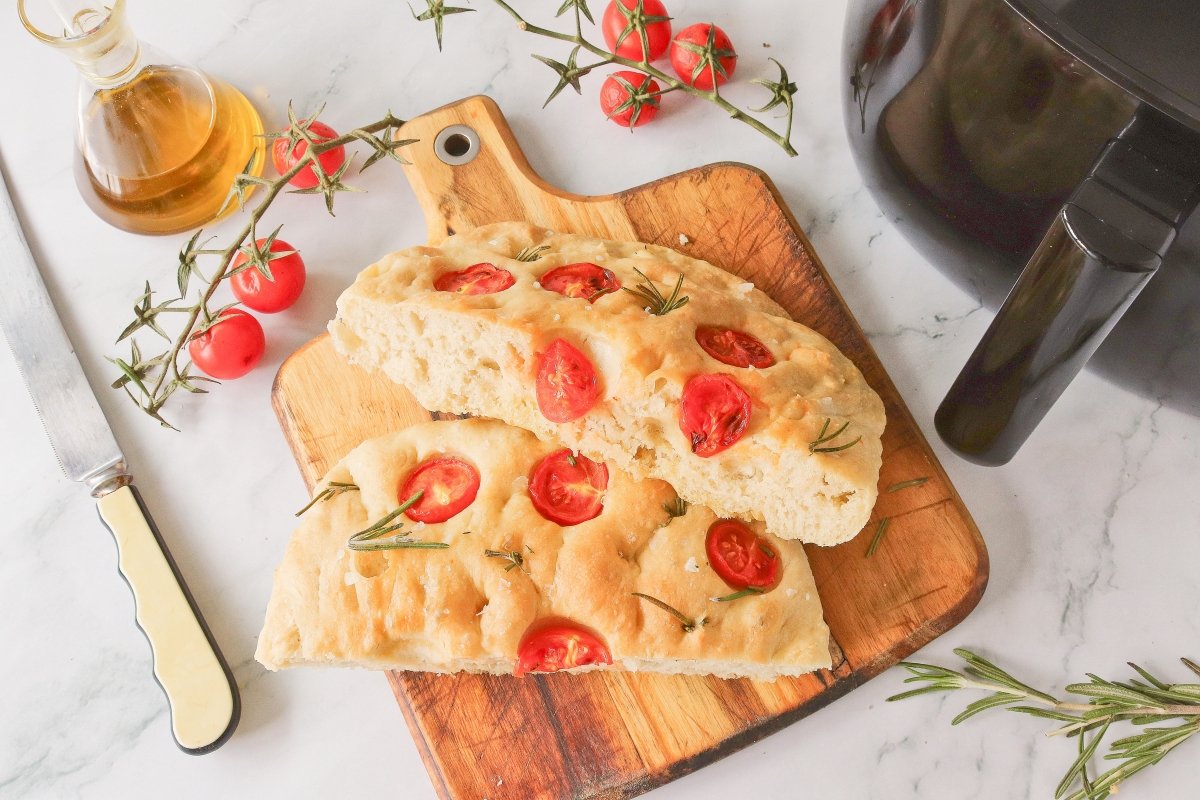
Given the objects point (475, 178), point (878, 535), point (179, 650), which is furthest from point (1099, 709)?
point (179, 650)

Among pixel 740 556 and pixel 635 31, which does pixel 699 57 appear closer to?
pixel 635 31

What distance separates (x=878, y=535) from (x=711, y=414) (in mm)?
466

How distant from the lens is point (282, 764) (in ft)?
6.31

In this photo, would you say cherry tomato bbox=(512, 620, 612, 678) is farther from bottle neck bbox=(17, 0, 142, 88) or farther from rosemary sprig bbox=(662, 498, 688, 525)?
bottle neck bbox=(17, 0, 142, 88)

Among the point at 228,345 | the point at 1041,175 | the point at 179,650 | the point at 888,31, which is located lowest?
the point at 179,650

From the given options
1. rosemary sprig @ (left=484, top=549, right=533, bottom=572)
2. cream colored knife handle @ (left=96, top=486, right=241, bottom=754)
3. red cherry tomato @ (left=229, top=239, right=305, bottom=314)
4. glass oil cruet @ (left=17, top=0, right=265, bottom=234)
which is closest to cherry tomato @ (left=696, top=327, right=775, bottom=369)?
rosemary sprig @ (left=484, top=549, right=533, bottom=572)

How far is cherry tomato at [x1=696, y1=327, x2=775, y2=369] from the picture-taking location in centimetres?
163

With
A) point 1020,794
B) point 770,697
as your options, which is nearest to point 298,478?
point 770,697

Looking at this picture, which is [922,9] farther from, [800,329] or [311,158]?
[311,158]

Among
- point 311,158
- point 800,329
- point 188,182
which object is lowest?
point 800,329

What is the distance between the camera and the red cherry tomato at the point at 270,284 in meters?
2.00

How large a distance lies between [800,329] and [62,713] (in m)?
1.70

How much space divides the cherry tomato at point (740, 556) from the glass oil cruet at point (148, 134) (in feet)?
3.88

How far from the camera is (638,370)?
1523 millimetres
